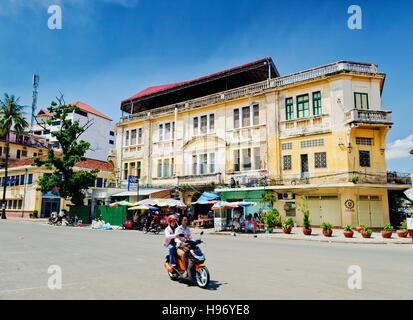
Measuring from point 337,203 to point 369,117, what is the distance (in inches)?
277

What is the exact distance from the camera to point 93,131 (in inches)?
2596

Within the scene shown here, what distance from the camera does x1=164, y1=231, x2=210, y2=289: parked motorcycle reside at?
6.27m

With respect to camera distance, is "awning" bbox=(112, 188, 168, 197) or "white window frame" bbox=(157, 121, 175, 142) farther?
"white window frame" bbox=(157, 121, 175, 142)

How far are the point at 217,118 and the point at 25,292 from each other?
2629 centimetres

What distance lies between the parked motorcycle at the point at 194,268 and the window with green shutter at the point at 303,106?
72.5 ft

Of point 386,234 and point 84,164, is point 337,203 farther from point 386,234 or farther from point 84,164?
point 84,164

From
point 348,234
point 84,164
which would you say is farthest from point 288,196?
point 84,164

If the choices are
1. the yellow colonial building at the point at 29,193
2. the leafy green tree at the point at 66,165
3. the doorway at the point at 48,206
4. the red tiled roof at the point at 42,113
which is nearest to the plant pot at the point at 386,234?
the leafy green tree at the point at 66,165

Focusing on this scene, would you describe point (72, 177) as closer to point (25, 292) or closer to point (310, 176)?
point (310, 176)

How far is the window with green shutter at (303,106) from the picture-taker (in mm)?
26266

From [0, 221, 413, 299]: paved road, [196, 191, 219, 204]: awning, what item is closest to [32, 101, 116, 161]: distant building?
[196, 191, 219, 204]: awning

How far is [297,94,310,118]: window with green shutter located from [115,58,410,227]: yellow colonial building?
84 mm

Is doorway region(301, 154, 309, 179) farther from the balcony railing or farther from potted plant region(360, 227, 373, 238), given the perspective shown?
potted plant region(360, 227, 373, 238)

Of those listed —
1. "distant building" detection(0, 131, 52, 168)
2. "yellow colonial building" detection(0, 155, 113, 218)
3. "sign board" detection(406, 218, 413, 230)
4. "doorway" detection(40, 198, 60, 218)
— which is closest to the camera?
"sign board" detection(406, 218, 413, 230)
